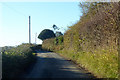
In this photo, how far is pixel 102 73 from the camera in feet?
25.7

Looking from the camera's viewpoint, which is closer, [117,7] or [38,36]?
[117,7]

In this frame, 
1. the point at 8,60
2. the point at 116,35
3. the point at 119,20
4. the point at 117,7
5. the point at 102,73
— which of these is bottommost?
the point at 102,73

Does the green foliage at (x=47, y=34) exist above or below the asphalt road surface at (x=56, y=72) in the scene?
above

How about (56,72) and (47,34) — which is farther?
(47,34)

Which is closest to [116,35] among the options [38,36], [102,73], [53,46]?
[102,73]

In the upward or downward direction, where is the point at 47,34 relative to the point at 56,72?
upward

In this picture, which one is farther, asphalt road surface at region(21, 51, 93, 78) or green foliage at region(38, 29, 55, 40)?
green foliage at region(38, 29, 55, 40)

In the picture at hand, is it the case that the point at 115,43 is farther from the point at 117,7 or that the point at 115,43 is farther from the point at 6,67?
the point at 6,67

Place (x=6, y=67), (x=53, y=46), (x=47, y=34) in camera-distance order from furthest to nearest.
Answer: (x=47, y=34), (x=53, y=46), (x=6, y=67)

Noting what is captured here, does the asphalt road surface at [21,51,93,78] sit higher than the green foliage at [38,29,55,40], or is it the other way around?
the green foliage at [38,29,55,40]

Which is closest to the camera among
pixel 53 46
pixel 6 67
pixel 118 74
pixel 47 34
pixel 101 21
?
pixel 118 74

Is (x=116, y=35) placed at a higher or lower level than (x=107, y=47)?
higher

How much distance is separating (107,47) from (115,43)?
0.62 meters

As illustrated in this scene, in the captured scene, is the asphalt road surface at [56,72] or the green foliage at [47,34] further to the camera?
the green foliage at [47,34]
